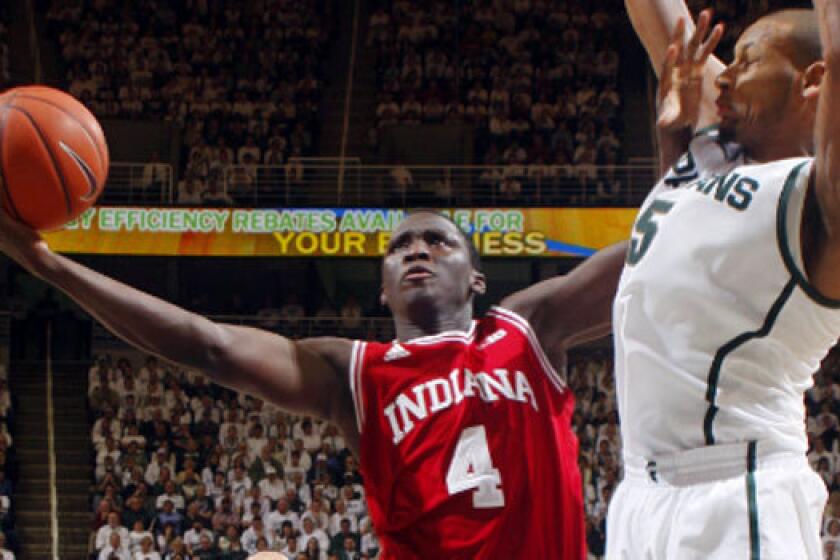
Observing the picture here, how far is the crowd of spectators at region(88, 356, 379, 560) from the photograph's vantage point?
12922 millimetres

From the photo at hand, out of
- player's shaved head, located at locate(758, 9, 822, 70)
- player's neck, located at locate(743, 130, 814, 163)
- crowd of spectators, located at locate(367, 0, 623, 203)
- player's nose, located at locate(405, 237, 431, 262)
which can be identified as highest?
crowd of spectators, located at locate(367, 0, 623, 203)

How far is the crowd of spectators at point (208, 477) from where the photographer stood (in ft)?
42.4

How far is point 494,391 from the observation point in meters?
3.79

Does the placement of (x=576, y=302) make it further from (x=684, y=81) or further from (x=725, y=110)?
(x=725, y=110)

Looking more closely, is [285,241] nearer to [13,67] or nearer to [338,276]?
[338,276]

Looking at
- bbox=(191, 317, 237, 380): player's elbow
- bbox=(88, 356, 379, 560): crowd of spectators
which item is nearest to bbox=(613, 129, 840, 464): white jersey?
bbox=(191, 317, 237, 380): player's elbow

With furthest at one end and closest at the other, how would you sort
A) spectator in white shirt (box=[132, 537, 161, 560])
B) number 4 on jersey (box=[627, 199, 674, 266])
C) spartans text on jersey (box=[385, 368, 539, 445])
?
spectator in white shirt (box=[132, 537, 161, 560])
spartans text on jersey (box=[385, 368, 539, 445])
number 4 on jersey (box=[627, 199, 674, 266])

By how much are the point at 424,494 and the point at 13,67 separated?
17.6 m

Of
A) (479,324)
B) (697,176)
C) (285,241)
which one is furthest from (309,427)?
(697,176)

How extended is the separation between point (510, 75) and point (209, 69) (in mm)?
4694

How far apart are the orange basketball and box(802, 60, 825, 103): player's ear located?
2217 mm

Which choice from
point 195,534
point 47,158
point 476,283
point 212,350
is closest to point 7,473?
point 195,534

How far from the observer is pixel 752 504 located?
98.6 inches

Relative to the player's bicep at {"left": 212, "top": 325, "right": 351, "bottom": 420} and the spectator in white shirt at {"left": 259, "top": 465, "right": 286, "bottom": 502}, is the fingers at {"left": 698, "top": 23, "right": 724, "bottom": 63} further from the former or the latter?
the spectator in white shirt at {"left": 259, "top": 465, "right": 286, "bottom": 502}
